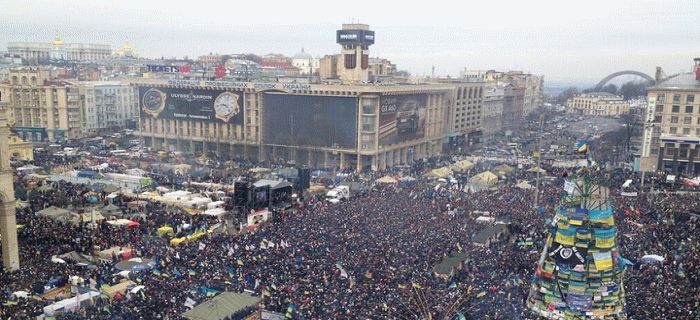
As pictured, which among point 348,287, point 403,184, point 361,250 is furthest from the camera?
point 403,184

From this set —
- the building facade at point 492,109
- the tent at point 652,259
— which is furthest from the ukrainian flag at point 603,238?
the building facade at point 492,109

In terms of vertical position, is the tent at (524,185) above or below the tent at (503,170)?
above

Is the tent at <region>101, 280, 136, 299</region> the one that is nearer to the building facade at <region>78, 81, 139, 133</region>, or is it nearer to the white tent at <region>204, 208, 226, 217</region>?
the white tent at <region>204, 208, 226, 217</region>

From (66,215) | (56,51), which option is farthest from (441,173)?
(56,51)

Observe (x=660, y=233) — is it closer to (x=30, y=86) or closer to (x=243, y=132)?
(x=243, y=132)

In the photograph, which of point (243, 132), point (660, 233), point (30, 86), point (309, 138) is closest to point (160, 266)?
point (660, 233)

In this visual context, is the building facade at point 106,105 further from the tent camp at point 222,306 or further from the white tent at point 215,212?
the tent camp at point 222,306
